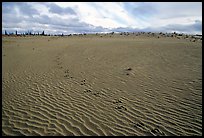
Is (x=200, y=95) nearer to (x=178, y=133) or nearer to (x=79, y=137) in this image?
(x=178, y=133)

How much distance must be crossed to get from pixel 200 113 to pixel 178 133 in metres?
1.37

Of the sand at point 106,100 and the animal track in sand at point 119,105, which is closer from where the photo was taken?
the sand at point 106,100

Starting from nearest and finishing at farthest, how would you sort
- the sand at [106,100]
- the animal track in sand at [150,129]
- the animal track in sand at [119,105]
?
the animal track in sand at [150,129] → the sand at [106,100] → the animal track in sand at [119,105]

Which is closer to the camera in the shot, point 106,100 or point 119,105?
point 119,105

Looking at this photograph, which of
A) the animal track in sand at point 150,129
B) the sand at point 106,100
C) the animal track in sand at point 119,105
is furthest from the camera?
the animal track in sand at point 119,105

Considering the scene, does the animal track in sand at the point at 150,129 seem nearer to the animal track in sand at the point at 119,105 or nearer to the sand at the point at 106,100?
the sand at the point at 106,100

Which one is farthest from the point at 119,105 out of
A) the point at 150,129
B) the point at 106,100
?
the point at 150,129

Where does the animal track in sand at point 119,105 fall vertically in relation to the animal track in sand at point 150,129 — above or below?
above

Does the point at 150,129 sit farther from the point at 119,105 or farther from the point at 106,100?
the point at 106,100

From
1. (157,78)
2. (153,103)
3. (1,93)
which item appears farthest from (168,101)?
(1,93)

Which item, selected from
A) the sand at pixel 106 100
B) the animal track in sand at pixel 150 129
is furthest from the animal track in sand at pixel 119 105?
the animal track in sand at pixel 150 129

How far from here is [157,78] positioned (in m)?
9.59

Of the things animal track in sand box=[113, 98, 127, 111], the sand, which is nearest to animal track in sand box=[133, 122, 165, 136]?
the sand

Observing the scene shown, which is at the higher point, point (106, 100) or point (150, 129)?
point (106, 100)
